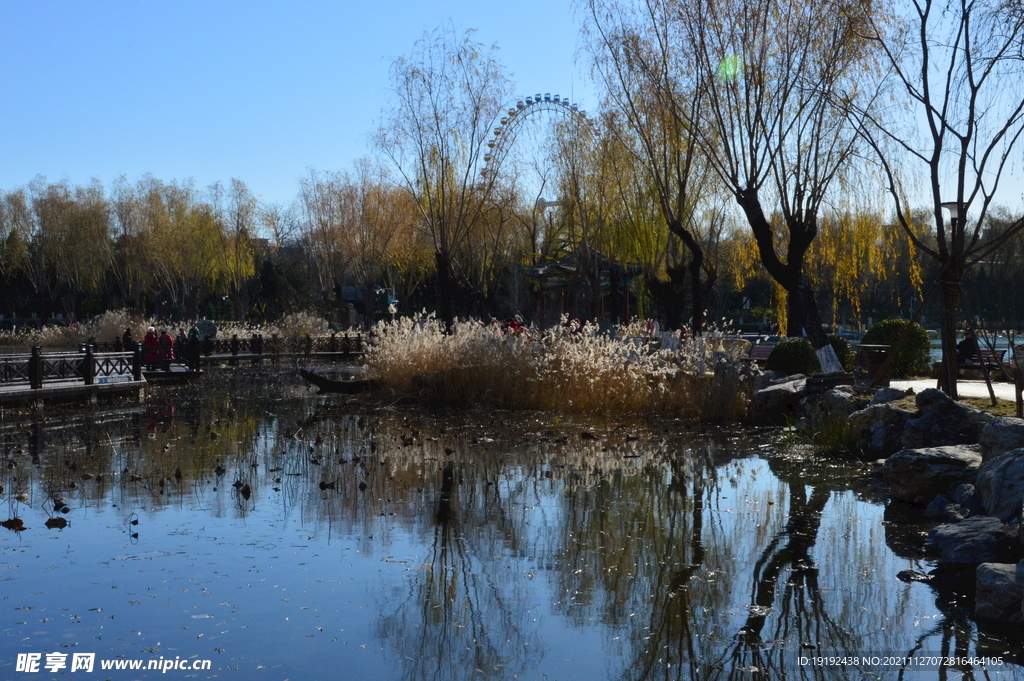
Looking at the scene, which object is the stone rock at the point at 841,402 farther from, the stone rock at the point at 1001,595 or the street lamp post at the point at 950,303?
the stone rock at the point at 1001,595

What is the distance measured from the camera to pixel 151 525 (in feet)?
26.0

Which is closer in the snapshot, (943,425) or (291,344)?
(943,425)

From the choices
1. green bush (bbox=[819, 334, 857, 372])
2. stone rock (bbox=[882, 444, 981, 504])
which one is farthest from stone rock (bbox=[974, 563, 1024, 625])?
green bush (bbox=[819, 334, 857, 372])

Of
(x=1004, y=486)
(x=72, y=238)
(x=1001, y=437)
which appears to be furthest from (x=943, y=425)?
(x=72, y=238)

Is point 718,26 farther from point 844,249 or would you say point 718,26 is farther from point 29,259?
point 29,259

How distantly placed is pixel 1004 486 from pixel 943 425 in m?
3.31

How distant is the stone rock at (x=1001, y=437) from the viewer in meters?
8.26

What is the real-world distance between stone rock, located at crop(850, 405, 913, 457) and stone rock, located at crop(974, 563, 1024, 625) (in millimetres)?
5358

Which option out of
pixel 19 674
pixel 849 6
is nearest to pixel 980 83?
pixel 849 6

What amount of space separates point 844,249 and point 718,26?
282 inches

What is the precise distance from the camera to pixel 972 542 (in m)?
6.61

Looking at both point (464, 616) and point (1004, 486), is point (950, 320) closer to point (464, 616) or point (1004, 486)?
point (1004, 486)

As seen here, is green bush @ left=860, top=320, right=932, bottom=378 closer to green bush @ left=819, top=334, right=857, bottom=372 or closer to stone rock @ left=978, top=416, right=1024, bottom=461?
green bush @ left=819, top=334, right=857, bottom=372

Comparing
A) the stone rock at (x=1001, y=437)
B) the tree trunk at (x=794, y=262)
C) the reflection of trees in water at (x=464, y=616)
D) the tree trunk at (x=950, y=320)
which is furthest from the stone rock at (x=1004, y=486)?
the tree trunk at (x=794, y=262)
